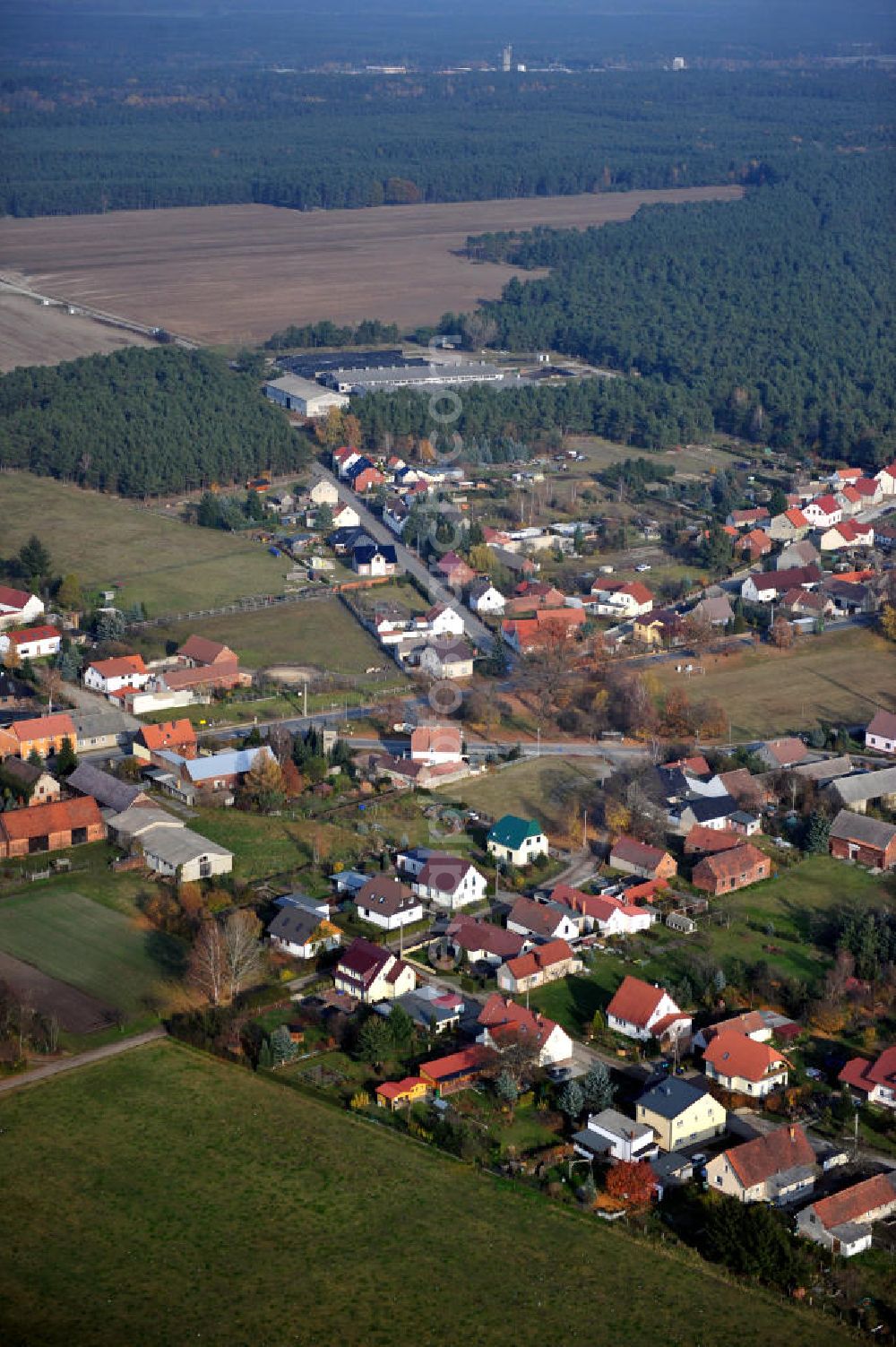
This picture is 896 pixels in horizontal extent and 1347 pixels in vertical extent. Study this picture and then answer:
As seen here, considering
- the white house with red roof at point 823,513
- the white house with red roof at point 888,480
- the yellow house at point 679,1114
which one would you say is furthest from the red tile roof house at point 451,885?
the white house with red roof at point 888,480

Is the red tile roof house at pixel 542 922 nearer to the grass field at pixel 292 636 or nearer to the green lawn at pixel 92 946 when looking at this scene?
the green lawn at pixel 92 946

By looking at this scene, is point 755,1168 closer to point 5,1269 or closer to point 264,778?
point 5,1269

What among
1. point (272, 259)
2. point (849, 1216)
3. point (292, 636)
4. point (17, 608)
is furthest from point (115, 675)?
point (272, 259)

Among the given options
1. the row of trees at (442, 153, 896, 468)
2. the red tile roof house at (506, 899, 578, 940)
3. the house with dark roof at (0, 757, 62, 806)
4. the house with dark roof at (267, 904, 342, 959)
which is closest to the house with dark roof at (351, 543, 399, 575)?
the house with dark roof at (0, 757, 62, 806)

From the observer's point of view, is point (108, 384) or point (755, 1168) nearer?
point (755, 1168)

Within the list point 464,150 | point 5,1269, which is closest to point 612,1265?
point 5,1269

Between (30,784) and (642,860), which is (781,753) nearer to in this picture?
(642,860)
